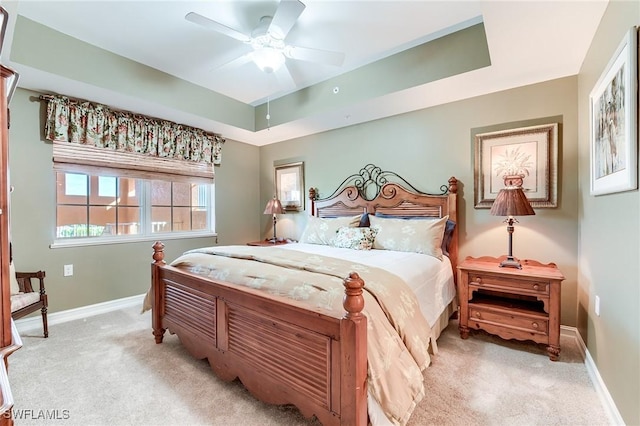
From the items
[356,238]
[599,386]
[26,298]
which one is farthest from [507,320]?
[26,298]

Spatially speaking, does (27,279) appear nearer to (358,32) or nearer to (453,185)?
(358,32)

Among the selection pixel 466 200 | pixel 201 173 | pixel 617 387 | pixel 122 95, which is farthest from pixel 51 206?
pixel 617 387

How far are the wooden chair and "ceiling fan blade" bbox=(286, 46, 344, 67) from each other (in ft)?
9.53

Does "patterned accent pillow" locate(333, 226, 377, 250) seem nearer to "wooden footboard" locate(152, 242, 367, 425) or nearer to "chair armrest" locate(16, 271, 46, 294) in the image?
"wooden footboard" locate(152, 242, 367, 425)

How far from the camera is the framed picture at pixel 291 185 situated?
4.53 metres

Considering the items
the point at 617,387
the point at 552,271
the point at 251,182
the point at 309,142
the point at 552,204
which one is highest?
the point at 309,142

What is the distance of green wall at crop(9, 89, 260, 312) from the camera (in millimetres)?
2807

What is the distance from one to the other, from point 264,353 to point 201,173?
3276 mm

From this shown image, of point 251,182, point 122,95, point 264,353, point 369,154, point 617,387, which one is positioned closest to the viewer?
point 617,387

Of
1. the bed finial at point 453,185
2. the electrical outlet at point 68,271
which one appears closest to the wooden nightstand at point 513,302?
the bed finial at point 453,185

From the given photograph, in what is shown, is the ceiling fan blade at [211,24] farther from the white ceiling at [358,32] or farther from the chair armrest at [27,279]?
the chair armrest at [27,279]

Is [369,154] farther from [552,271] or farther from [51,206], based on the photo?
[51,206]

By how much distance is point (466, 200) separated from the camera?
3.07 m

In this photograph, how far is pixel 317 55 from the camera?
2.39 metres
